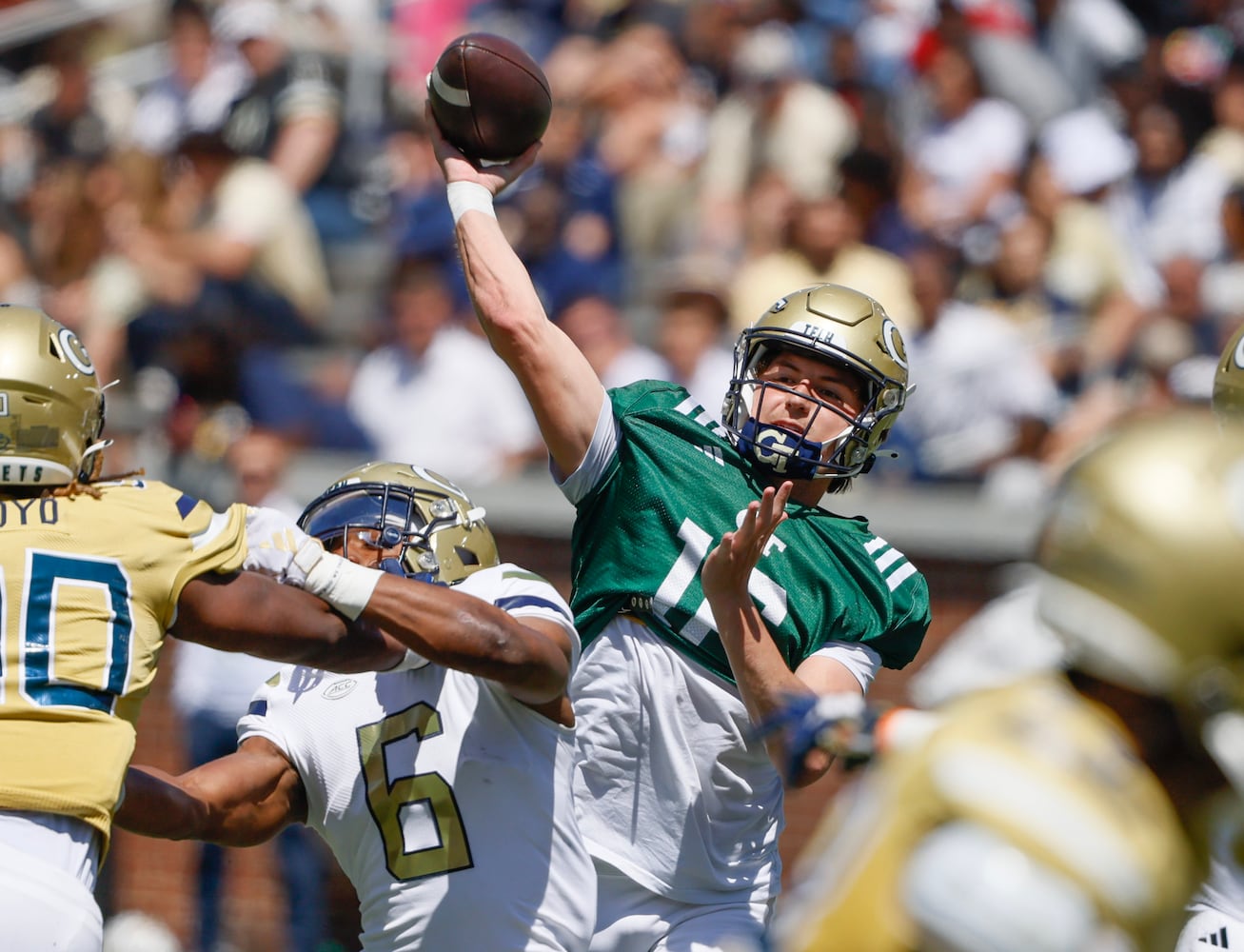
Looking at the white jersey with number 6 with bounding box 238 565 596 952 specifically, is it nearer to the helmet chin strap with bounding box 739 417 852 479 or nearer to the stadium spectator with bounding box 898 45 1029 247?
the helmet chin strap with bounding box 739 417 852 479

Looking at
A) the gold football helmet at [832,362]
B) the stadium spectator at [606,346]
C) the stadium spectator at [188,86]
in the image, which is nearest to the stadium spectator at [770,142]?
the stadium spectator at [606,346]

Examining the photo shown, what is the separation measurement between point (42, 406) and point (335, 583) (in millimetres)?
628

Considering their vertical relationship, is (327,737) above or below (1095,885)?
below

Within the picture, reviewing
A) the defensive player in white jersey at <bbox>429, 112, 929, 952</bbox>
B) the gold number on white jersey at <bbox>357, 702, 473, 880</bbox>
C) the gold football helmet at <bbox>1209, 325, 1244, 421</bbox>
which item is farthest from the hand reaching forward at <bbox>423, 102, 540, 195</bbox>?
the gold football helmet at <bbox>1209, 325, 1244, 421</bbox>

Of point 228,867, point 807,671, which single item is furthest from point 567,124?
point 807,671

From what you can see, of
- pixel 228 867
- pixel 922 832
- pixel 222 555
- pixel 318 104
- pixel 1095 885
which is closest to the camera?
pixel 1095 885

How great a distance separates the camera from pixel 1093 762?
81.4 inches

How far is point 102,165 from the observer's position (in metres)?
10.7

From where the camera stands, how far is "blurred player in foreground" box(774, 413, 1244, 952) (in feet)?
6.42

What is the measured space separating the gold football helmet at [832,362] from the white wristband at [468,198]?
28.3 inches

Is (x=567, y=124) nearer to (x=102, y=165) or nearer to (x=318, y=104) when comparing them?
(x=318, y=104)

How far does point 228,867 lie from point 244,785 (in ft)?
15.0

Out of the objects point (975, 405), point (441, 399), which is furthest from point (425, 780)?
point (441, 399)

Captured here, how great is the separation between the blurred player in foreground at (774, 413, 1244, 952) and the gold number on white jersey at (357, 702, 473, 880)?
1.38m
